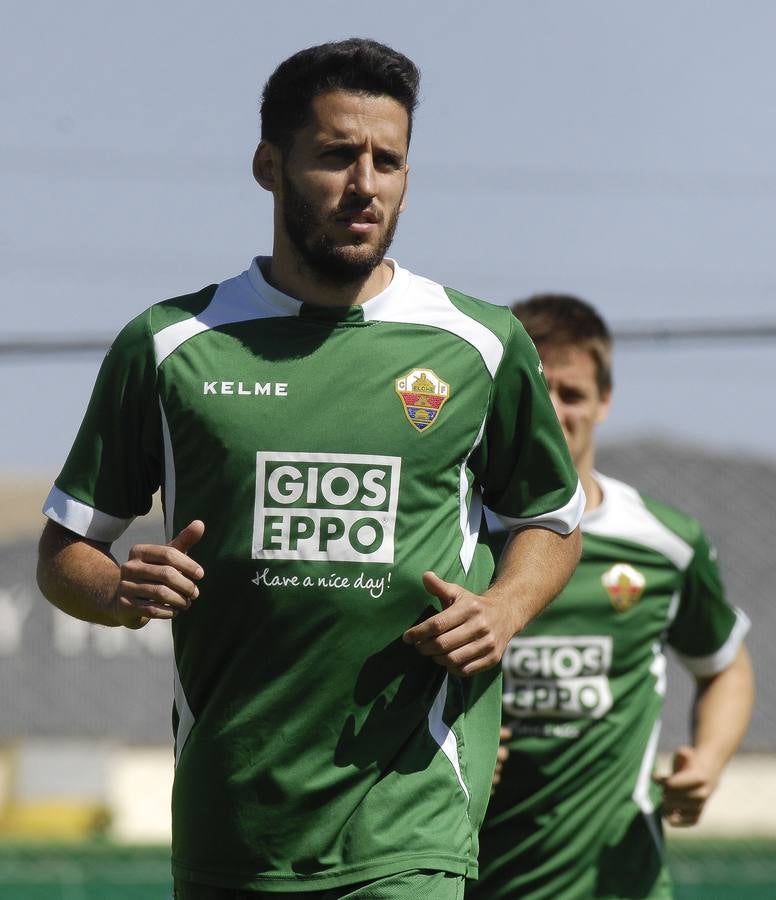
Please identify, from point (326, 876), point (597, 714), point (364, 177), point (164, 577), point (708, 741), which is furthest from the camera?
point (708, 741)

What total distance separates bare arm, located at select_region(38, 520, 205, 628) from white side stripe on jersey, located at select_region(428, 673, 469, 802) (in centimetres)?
54

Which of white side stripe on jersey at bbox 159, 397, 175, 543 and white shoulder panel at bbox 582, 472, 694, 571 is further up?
white side stripe on jersey at bbox 159, 397, 175, 543

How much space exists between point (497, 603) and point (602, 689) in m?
1.68

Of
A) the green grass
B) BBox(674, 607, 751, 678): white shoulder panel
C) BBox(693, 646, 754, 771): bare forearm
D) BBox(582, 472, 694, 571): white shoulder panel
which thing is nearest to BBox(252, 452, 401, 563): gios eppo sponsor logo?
BBox(582, 472, 694, 571): white shoulder panel

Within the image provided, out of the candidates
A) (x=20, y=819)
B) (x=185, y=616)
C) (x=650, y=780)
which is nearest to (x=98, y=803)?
(x=20, y=819)

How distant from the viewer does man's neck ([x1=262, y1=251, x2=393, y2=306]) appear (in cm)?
334

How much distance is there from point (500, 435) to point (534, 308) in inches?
72.7

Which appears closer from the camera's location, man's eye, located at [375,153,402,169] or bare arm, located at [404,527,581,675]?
bare arm, located at [404,527,581,675]

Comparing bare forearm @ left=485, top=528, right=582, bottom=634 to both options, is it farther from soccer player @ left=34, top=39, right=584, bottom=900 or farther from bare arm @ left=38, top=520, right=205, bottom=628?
bare arm @ left=38, top=520, right=205, bottom=628

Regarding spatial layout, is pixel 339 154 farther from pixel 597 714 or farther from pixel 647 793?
pixel 647 793

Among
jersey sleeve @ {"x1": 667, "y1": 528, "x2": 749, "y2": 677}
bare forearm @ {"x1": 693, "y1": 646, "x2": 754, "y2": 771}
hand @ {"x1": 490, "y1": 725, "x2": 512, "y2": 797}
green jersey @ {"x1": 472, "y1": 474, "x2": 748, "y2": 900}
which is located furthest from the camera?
jersey sleeve @ {"x1": 667, "y1": 528, "x2": 749, "y2": 677}

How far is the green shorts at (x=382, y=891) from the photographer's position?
3.09 metres

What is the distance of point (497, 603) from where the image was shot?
3162mm

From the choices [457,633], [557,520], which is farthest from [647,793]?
[457,633]
